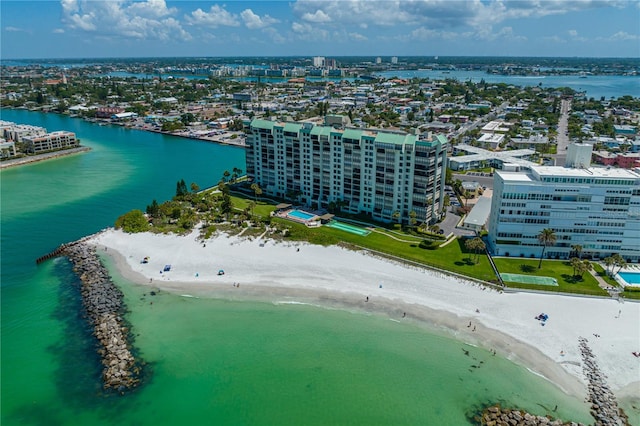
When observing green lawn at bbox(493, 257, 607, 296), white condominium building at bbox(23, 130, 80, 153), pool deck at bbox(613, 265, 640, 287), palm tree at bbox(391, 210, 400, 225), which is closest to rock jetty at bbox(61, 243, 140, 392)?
palm tree at bbox(391, 210, 400, 225)

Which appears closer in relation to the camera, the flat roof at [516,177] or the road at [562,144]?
the flat roof at [516,177]

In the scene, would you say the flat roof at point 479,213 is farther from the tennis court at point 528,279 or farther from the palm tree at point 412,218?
the tennis court at point 528,279

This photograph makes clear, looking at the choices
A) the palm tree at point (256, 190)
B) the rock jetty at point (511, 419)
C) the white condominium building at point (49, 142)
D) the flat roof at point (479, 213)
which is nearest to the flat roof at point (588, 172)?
the flat roof at point (479, 213)

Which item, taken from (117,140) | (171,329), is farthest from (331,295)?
(117,140)

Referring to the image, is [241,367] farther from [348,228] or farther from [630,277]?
[630,277]

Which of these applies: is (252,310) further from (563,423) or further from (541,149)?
(541,149)
